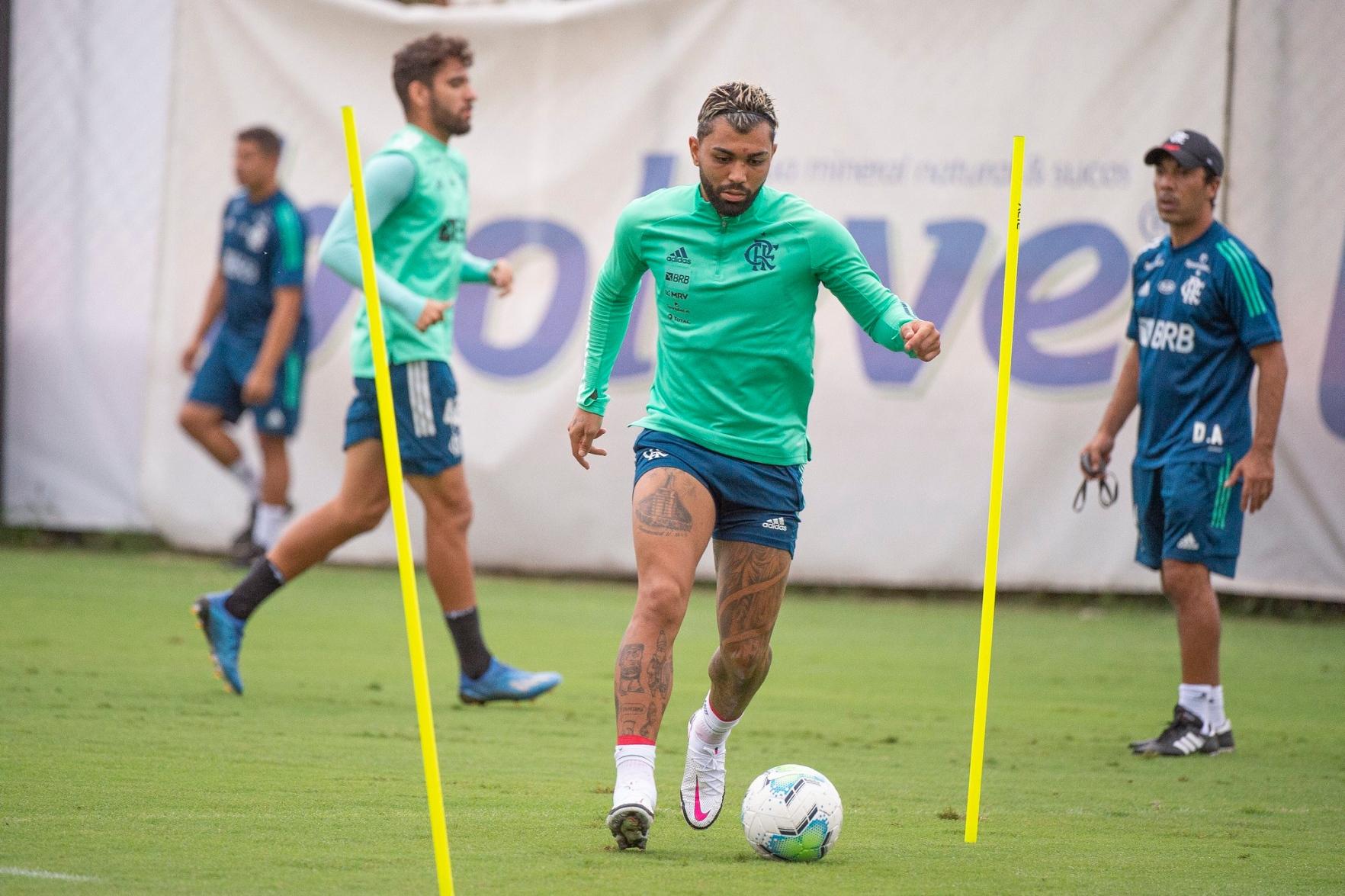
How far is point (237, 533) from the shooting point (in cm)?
1223

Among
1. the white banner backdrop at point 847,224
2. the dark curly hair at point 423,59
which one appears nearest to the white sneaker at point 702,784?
the dark curly hair at point 423,59

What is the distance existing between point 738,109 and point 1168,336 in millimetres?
2752

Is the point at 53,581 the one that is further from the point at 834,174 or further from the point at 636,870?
the point at 636,870

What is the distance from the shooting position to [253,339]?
11.3m

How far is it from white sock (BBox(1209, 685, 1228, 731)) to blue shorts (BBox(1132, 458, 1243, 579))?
443 mm

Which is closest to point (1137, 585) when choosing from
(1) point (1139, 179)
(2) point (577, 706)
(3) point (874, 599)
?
(3) point (874, 599)

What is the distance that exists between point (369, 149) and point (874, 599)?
4.79 m

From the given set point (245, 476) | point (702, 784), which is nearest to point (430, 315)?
point (702, 784)

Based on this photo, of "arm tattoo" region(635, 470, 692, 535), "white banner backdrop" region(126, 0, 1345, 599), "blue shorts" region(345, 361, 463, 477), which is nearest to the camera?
"arm tattoo" region(635, 470, 692, 535)

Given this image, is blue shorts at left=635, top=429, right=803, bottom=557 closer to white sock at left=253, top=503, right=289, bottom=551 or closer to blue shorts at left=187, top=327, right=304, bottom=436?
white sock at left=253, top=503, right=289, bottom=551

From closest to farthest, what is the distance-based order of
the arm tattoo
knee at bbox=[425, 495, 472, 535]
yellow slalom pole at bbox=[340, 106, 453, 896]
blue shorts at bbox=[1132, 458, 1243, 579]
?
yellow slalom pole at bbox=[340, 106, 453, 896] → the arm tattoo → blue shorts at bbox=[1132, 458, 1243, 579] → knee at bbox=[425, 495, 472, 535]

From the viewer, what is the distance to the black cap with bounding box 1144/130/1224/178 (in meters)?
6.51

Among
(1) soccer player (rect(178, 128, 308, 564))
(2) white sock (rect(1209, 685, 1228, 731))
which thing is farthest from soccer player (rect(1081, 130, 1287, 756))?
(1) soccer player (rect(178, 128, 308, 564))

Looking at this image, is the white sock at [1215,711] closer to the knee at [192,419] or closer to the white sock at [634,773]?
the white sock at [634,773]
